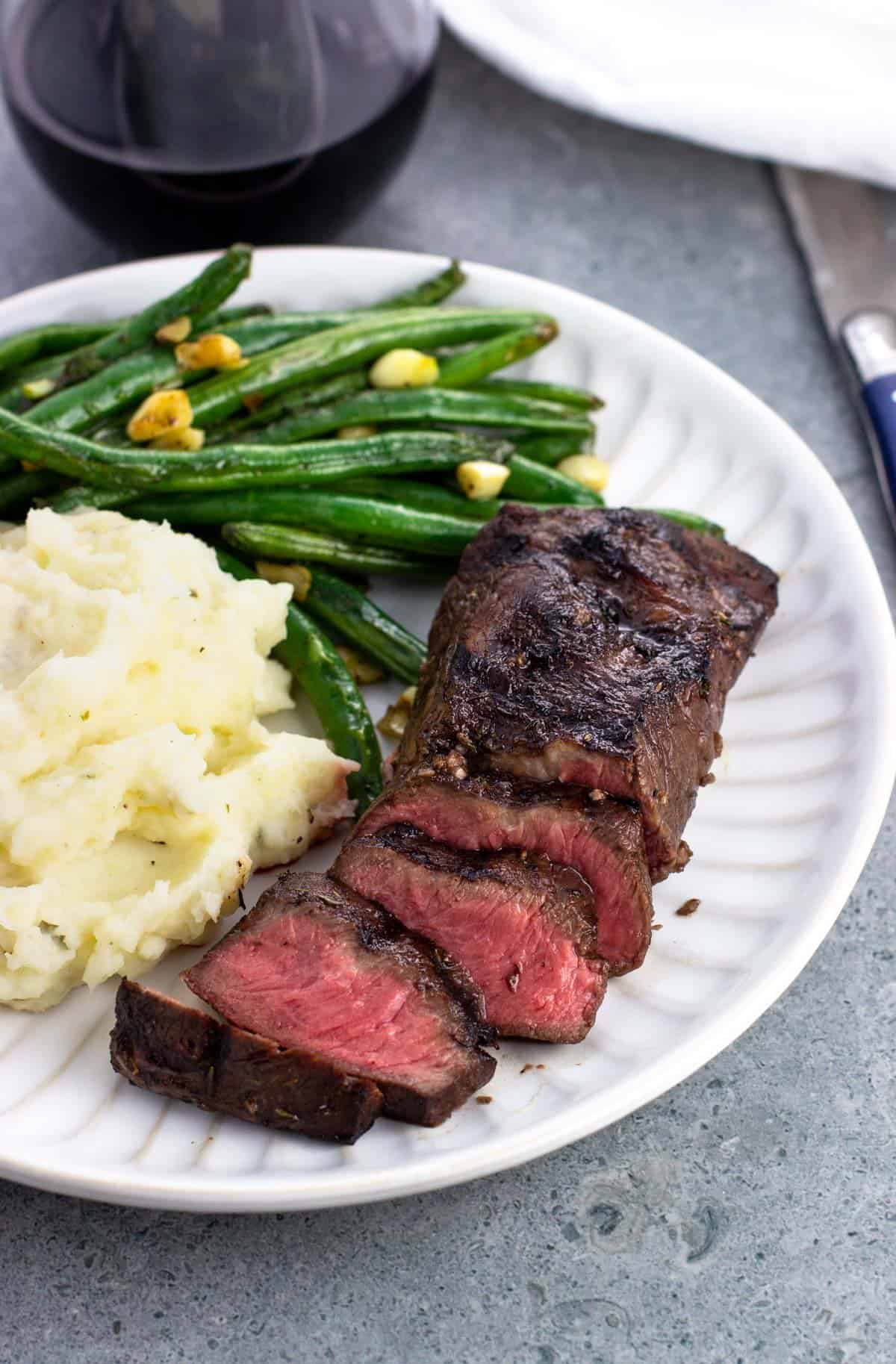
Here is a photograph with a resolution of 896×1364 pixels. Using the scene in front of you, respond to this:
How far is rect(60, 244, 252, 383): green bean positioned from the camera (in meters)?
4.95

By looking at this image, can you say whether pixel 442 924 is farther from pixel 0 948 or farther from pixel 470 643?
pixel 0 948

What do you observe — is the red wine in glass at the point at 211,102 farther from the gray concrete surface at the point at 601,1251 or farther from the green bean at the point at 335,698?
the gray concrete surface at the point at 601,1251

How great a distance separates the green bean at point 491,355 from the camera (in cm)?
514

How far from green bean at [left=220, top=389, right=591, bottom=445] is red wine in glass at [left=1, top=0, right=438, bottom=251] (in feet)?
3.62

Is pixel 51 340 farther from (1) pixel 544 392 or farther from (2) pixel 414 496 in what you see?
(1) pixel 544 392

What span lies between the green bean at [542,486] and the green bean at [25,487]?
156 centimetres

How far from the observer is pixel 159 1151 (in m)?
3.36

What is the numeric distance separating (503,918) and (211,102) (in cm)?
331

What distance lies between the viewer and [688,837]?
163 inches

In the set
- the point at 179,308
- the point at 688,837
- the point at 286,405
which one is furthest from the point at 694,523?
the point at 179,308

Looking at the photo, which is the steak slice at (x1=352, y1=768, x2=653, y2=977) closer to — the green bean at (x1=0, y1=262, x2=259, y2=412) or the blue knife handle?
the green bean at (x1=0, y1=262, x2=259, y2=412)

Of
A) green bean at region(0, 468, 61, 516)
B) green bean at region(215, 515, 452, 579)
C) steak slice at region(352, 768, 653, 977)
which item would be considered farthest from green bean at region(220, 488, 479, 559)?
steak slice at region(352, 768, 653, 977)

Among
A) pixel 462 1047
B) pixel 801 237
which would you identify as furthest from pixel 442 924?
pixel 801 237

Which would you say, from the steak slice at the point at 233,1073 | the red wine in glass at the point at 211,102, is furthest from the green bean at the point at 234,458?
the steak slice at the point at 233,1073
